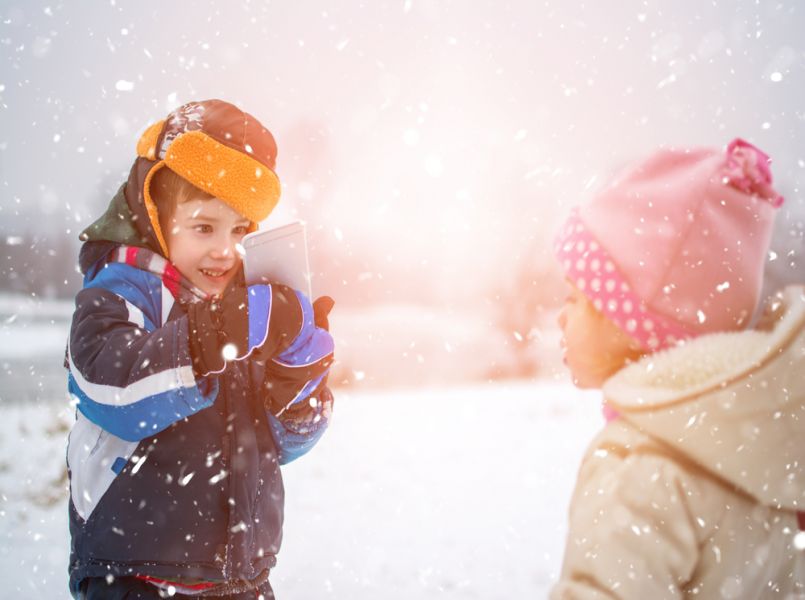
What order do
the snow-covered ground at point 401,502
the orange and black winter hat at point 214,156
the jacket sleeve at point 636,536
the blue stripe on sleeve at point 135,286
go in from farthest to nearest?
the snow-covered ground at point 401,502
the orange and black winter hat at point 214,156
the blue stripe on sleeve at point 135,286
the jacket sleeve at point 636,536

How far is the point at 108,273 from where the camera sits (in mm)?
1925

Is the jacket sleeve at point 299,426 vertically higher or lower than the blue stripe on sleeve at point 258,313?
lower

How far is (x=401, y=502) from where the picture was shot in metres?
4.99

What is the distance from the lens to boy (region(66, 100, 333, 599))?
5.68 ft

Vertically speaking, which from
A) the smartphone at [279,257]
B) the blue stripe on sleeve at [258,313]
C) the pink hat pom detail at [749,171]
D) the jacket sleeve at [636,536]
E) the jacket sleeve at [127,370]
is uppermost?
the pink hat pom detail at [749,171]

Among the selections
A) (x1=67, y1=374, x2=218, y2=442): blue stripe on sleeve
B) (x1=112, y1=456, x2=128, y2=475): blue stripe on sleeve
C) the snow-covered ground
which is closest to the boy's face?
(x1=67, y1=374, x2=218, y2=442): blue stripe on sleeve

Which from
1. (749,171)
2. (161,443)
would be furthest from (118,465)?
(749,171)

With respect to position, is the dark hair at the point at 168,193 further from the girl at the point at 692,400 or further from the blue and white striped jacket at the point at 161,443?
the girl at the point at 692,400

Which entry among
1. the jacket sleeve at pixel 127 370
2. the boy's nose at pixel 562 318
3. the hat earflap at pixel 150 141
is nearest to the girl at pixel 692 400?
the boy's nose at pixel 562 318

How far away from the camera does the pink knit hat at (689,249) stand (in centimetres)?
153

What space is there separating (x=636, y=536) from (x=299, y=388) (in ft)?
3.74

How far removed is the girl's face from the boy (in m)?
0.80

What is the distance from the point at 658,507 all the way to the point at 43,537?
449cm

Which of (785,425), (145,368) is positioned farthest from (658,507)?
(145,368)
